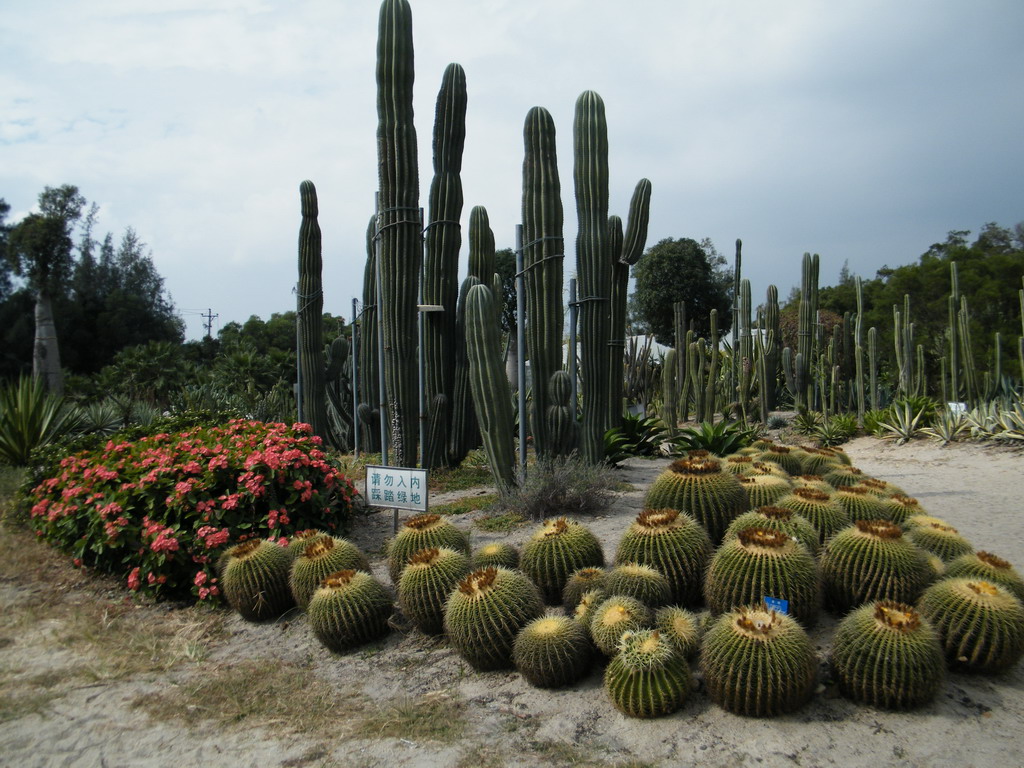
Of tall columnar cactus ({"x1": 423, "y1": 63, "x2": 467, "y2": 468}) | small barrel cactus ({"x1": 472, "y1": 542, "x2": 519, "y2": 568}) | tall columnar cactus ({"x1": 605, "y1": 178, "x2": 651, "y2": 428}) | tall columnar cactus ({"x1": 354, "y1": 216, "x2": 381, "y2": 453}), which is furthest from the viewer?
tall columnar cactus ({"x1": 354, "y1": 216, "x2": 381, "y2": 453})

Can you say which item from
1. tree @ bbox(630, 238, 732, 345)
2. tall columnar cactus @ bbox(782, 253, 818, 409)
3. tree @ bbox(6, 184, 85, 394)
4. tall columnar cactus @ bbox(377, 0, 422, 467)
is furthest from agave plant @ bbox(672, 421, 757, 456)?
tree @ bbox(630, 238, 732, 345)

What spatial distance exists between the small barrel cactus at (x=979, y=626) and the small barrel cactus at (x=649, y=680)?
4.41ft

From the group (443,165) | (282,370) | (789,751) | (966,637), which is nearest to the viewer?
(789,751)

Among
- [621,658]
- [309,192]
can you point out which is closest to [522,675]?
[621,658]

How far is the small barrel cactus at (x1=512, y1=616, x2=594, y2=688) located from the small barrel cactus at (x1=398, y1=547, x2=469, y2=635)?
2.53 feet

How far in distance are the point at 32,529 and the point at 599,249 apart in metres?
6.88

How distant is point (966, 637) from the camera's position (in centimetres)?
375

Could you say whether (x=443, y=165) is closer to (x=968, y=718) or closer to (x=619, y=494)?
(x=619, y=494)

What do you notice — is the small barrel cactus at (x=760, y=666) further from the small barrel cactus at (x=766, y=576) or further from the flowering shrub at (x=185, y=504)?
the flowering shrub at (x=185, y=504)

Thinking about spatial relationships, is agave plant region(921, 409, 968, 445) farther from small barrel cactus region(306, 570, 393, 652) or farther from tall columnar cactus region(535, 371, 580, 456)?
small barrel cactus region(306, 570, 393, 652)

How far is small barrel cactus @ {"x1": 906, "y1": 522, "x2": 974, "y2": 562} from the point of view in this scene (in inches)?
187

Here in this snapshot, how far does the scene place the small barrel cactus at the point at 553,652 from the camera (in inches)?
152

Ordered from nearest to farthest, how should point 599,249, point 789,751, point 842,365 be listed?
point 789,751, point 599,249, point 842,365

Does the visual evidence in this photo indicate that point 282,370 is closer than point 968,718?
No
